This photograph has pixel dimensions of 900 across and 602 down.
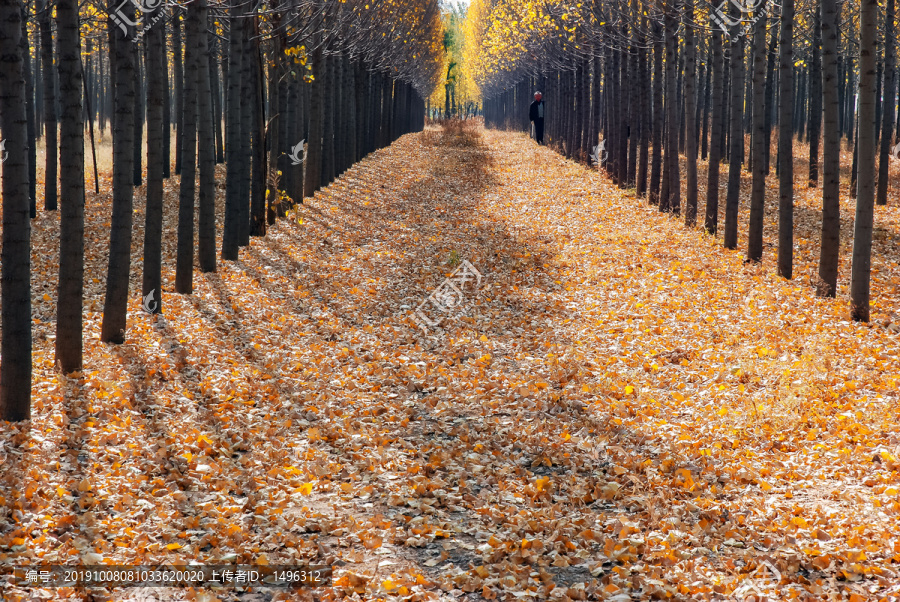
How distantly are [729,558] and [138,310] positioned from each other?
848cm

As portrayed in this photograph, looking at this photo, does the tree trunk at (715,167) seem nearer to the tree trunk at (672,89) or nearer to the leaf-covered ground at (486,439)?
the tree trunk at (672,89)

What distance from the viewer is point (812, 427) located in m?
6.61

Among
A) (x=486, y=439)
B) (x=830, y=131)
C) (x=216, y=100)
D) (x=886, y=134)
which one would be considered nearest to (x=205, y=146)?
(x=486, y=439)

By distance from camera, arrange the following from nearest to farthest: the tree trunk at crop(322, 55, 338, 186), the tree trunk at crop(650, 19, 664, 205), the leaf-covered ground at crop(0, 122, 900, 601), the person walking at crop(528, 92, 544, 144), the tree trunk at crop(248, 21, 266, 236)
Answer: the leaf-covered ground at crop(0, 122, 900, 601) → the tree trunk at crop(248, 21, 266, 236) → the tree trunk at crop(650, 19, 664, 205) → the tree trunk at crop(322, 55, 338, 186) → the person walking at crop(528, 92, 544, 144)

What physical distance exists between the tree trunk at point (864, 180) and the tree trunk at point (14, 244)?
30.8 feet

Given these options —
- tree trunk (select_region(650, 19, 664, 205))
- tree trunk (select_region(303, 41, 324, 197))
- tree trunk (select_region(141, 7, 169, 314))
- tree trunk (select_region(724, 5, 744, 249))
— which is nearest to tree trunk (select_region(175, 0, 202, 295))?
tree trunk (select_region(141, 7, 169, 314))

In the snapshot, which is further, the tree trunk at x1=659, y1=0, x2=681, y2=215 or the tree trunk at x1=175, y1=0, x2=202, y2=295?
the tree trunk at x1=659, y1=0, x2=681, y2=215

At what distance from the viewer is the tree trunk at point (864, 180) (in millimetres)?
9078

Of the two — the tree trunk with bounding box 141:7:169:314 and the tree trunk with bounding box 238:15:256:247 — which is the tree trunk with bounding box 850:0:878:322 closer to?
the tree trunk with bounding box 141:7:169:314

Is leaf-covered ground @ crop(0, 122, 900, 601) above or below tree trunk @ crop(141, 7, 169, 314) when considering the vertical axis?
below

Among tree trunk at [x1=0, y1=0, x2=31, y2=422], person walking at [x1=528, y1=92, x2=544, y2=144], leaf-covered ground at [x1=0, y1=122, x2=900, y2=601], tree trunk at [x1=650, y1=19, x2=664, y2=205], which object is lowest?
leaf-covered ground at [x1=0, y1=122, x2=900, y2=601]

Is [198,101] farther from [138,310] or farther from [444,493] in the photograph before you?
[444,493]

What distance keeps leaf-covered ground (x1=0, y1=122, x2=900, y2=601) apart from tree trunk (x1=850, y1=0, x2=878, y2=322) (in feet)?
1.35

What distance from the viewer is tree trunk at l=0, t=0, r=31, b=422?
5953 mm
